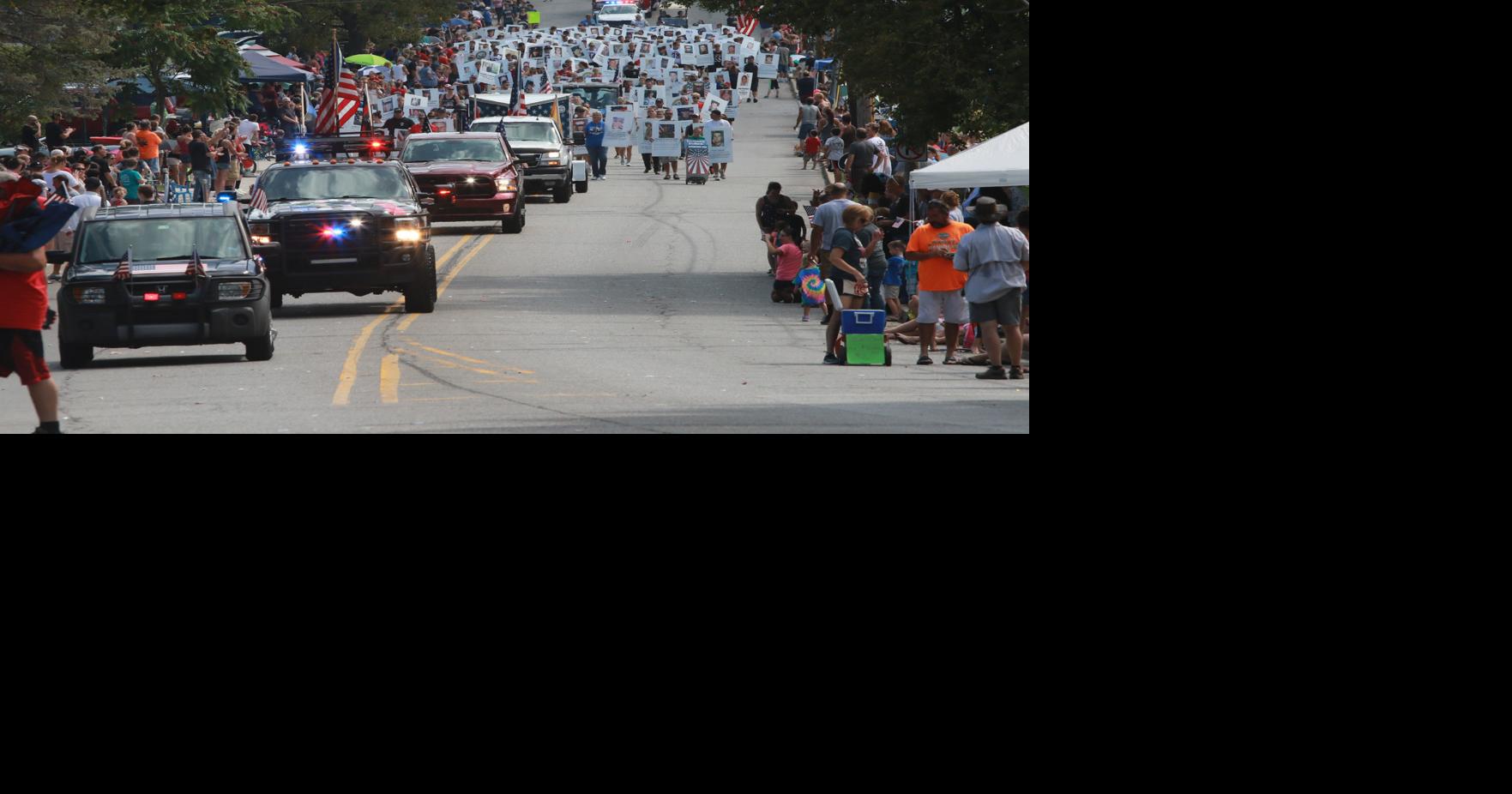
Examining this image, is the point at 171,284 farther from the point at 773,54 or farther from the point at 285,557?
the point at 773,54

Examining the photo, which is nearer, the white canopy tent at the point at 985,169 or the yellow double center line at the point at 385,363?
the yellow double center line at the point at 385,363

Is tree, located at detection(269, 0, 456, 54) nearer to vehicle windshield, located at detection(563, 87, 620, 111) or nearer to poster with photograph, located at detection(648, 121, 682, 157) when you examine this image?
vehicle windshield, located at detection(563, 87, 620, 111)

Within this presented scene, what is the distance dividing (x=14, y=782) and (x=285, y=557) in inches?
142

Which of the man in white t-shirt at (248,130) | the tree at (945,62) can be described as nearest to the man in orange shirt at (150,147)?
the man in white t-shirt at (248,130)

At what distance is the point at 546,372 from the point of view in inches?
715

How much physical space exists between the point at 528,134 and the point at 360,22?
30.4 meters

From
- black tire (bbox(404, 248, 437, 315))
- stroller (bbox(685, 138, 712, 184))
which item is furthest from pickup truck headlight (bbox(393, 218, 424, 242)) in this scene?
stroller (bbox(685, 138, 712, 184))

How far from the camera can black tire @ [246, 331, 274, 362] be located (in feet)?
62.2

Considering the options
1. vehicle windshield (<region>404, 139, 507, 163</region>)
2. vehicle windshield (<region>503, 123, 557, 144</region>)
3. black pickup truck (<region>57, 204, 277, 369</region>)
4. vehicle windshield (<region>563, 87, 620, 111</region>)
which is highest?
vehicle windshield (<region>563, 87, 620, 111</region>)

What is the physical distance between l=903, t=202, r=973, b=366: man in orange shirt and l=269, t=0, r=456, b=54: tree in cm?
4589

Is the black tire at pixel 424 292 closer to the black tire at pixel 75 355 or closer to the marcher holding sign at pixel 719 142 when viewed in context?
the black tire at pixel 75 355

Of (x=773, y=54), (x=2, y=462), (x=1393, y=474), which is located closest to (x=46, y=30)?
(x=2, y=462)

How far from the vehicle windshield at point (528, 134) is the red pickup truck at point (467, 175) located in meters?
5.54

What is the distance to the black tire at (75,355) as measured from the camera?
1864 cm
